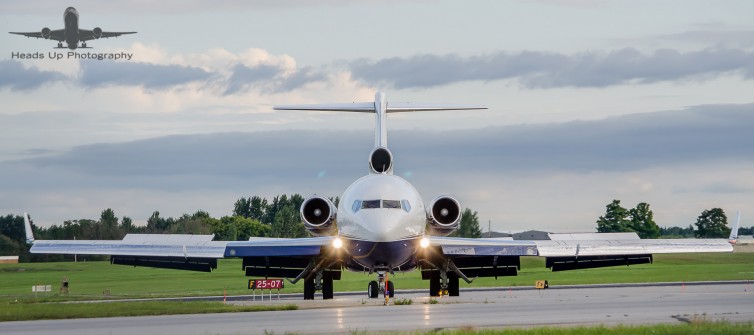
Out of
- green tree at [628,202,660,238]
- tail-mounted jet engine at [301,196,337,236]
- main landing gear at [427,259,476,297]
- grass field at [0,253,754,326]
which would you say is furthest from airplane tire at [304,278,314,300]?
green tree at [628,202,660,238]

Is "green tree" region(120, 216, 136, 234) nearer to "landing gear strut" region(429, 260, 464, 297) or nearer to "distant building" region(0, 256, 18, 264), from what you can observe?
"distant building" region(0, 256, 18, 264)

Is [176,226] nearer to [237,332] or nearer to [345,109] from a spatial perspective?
[345,109]

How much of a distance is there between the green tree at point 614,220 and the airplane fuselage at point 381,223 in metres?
89.4

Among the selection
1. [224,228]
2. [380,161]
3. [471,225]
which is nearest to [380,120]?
[380,161]

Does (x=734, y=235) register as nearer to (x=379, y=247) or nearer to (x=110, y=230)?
(x=379, y=247)

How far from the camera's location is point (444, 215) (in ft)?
146

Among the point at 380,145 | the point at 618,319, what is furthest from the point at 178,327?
the point at 380,145

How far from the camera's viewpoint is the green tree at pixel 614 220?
129375mm

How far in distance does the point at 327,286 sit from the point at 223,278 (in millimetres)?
32084

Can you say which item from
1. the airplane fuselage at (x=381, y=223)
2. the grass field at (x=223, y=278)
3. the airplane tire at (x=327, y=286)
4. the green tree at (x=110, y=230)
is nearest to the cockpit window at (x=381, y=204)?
the airplane fuselage at (x=381, y=223)

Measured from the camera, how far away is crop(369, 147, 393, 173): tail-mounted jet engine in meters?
45.6

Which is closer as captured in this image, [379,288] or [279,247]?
[279,247]

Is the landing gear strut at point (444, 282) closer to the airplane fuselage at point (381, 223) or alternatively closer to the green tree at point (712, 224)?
the airplane fuselage at point (381, 223)

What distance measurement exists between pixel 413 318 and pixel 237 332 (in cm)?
553
